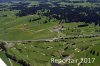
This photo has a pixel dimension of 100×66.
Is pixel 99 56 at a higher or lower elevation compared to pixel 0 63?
lower

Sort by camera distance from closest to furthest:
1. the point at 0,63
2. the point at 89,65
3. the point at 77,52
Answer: the point at 0,63, the point at 89,65, the point at 77,52

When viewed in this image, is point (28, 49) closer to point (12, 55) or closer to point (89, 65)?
point (12, 55)

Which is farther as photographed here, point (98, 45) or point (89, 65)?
point (98, 45)

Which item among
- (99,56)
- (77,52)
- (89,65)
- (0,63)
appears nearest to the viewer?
(0,63)

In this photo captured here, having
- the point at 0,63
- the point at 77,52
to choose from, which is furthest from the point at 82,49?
the point at 0,63

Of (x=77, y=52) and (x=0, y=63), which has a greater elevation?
(x=0, y=63)

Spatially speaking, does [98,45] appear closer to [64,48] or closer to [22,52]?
[64,48]

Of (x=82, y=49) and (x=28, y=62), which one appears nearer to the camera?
(x=28, y=62)

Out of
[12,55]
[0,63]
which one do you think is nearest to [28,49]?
[12,55]

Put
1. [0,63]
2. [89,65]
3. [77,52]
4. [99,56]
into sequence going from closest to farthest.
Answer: [0,63], [89,65], [99,56], [77,52]
